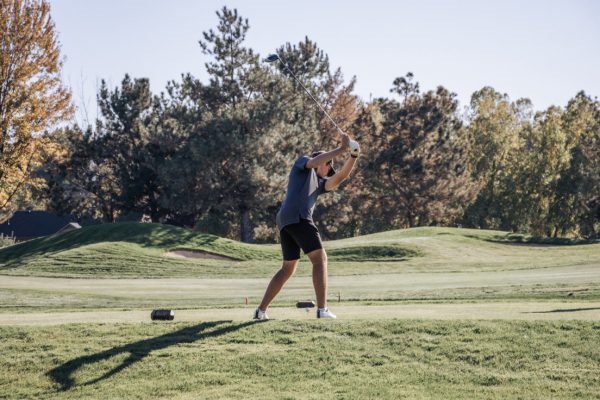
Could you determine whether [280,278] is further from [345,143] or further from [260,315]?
[345,143]

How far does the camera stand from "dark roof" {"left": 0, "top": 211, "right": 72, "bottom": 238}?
272 feet

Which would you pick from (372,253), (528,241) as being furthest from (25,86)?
(528,241)

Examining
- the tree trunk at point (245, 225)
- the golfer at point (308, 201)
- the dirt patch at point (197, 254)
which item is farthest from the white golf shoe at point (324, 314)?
the tree trunk at point (245, 225)

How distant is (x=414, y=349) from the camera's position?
29.2 ft

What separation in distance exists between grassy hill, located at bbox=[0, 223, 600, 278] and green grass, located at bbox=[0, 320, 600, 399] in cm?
1985

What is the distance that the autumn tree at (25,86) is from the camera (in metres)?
36.2

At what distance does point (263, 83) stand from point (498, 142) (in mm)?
29280

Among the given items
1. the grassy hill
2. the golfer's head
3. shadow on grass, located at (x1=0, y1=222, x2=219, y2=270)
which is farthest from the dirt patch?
the golfer's head

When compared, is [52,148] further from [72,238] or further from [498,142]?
[498,142]

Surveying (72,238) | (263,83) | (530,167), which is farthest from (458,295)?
(530,167)

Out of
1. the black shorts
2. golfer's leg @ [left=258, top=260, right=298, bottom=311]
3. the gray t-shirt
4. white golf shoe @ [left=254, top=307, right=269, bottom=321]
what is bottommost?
white golf shoe @ [left=254, top=307, right=269, bottom=321]

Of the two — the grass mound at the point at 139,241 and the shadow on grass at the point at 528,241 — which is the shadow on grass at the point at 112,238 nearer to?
the grass mound at the point at 139,241

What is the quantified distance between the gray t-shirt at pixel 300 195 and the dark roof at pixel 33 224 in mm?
76625

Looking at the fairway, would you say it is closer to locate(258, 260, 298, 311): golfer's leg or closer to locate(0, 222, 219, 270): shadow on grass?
locate(258, 260, 298, 311): golfer's leg
